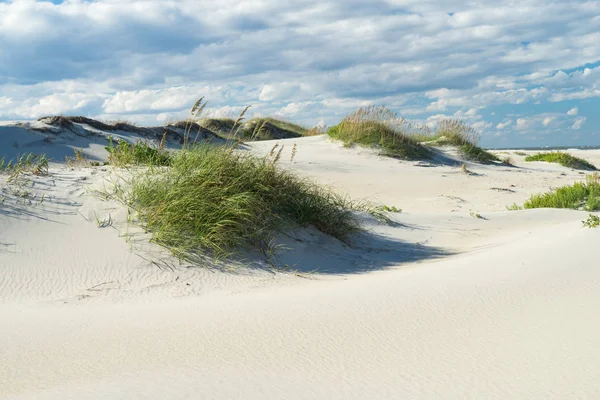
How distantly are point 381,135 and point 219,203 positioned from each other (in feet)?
33.4

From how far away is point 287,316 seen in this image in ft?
10.3

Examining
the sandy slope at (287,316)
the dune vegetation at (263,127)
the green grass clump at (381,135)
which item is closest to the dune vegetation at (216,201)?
the sandy slope at (287,316)

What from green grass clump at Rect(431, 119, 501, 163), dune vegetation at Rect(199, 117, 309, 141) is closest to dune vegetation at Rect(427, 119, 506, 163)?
green grass clump at Rect(431, 119, 501, 163)

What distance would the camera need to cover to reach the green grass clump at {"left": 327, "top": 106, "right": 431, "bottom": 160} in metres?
14.4

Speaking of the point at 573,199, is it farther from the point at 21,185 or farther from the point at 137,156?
the point at 21,185

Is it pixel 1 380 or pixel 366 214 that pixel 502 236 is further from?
pixel 1 380

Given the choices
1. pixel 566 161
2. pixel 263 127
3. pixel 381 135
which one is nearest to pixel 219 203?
pixel 381 135

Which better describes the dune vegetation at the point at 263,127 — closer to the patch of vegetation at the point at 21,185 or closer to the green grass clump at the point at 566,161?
the green grass clump at the point at 566,161

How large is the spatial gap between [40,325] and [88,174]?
2.76m

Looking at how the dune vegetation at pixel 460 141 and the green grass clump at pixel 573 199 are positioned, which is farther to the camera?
the dune vegetation at pixel 460 141

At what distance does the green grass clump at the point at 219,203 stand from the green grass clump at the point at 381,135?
8741 millimetres

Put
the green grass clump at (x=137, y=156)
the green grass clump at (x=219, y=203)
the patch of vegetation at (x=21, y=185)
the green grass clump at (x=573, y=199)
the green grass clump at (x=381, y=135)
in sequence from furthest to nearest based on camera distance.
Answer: the green grass clump at (x=381, y=135), the green grass clump at (x=573, y=199), the green grass clump at (x=137, y=156), the patch of vegetation at (x=21, y=185), the green grass clump at (x=219, y=203)

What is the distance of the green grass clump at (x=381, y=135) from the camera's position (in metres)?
14.4

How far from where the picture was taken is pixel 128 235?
469 centimetres
